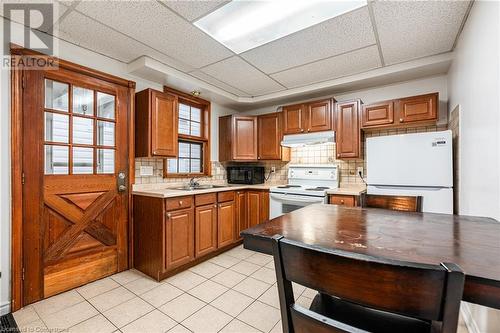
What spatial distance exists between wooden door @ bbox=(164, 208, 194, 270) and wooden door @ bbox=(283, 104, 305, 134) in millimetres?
1891

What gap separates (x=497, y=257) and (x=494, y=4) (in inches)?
58.4

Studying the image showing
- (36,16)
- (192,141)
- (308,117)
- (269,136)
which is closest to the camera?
(36,16)

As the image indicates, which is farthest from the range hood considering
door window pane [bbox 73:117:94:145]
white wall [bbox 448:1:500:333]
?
door window pane [bbox 73:117:94:145]

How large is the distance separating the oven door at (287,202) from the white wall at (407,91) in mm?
1603

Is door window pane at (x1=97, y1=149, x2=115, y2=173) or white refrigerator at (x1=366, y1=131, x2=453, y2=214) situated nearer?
white refrigerator at (x1=366, y1=131, x2=453, y2=214)

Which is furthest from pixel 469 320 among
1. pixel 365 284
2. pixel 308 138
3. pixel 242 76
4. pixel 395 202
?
pixel 242 76

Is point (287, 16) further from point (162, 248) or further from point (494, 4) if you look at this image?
point (162, 248)

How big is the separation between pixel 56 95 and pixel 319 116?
304 cm

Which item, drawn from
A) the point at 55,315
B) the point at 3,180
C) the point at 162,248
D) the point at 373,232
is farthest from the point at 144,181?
the point at 373,232

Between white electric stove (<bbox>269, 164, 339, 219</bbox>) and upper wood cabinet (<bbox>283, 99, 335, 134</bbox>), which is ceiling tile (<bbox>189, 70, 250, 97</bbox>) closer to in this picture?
upper wood cabinet (<bbox>283, 99, 335, 134</bbox>)

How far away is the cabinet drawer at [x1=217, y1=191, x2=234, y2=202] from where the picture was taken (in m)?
3.14

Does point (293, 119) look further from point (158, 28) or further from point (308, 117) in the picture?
point (158, 28)

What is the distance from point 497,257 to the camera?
2.57ft

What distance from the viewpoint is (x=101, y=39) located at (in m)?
2.23
